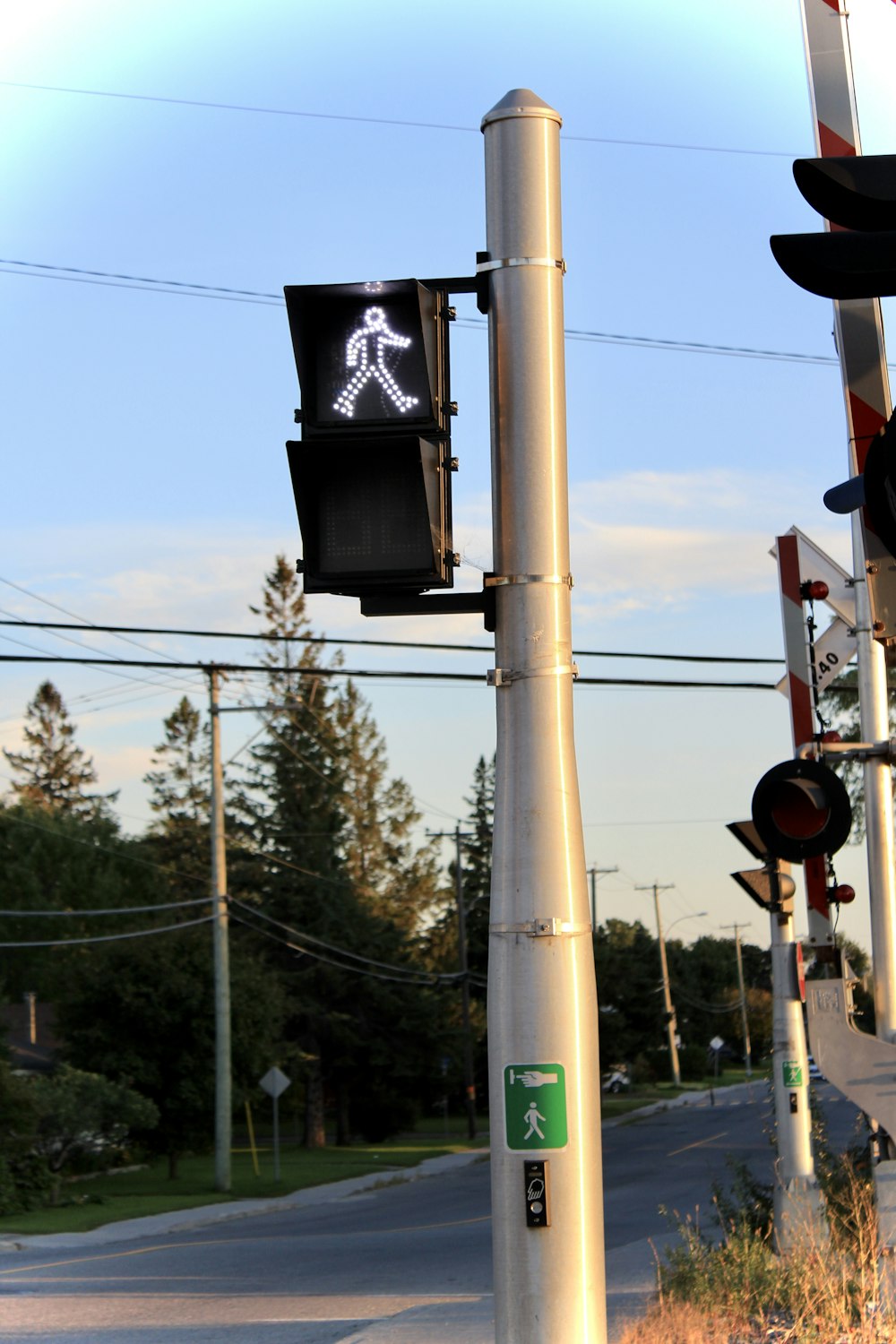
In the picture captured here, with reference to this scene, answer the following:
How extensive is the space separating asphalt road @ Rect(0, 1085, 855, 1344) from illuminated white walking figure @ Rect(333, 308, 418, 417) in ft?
25.3

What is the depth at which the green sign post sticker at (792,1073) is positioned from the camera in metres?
11.8

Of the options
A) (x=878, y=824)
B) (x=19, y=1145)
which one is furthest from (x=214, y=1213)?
(x=878, y=824)

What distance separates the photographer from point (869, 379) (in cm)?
624

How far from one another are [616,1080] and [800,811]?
8400 centimetres

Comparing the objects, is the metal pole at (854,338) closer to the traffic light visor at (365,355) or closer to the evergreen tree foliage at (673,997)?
the traffic light visor at (365,355)

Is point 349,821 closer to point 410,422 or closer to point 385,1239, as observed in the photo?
point 385,1239

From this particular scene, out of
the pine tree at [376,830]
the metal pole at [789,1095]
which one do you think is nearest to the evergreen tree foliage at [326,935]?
the pine tree at [376,830]

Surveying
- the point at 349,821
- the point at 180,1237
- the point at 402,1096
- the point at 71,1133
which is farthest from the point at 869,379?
the point at 349,821

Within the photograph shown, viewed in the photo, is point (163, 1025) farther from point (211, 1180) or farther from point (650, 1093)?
point (650, 1093)

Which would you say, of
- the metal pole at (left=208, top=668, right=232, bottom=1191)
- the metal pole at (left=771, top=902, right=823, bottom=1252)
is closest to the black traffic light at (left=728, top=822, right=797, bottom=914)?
the metal pole at (left=771, top=902, right=823, bottom=1252)

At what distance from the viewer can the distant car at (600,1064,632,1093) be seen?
8288 cm

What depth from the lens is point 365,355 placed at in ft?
14.2

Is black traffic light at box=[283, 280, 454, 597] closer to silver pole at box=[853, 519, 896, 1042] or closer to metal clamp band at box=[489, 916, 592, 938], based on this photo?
metal clamp band at box=[489, 916, 592, 938]

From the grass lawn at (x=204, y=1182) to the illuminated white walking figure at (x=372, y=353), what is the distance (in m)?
23.6
